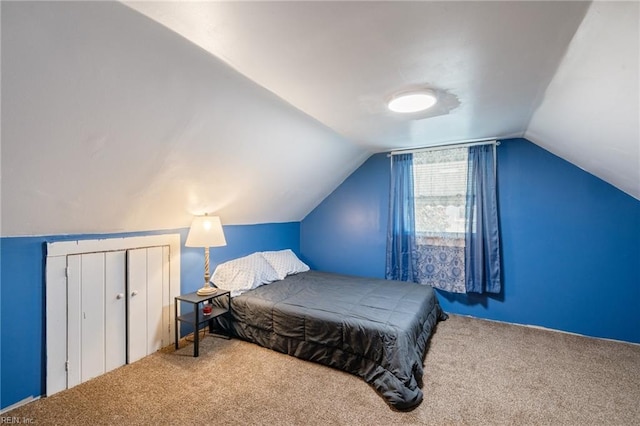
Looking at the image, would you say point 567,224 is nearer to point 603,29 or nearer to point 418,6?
point 603,29

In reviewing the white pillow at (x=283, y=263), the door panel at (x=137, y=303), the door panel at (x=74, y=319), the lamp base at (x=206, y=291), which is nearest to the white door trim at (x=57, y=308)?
the door panel at (x=74, y=319)

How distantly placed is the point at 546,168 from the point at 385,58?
256 cm

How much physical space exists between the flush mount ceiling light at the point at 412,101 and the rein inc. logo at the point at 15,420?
122 inches

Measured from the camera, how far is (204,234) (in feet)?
8.77

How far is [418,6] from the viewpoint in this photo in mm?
1146

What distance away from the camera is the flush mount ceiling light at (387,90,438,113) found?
1.94 m

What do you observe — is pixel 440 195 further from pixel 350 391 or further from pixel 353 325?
pixel 350 391

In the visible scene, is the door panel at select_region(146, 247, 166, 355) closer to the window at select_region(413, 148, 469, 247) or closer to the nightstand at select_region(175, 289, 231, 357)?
the nightstand at select_region(175, 289, 231, 357)

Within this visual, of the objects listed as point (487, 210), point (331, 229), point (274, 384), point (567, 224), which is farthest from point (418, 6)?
point (331, 229)

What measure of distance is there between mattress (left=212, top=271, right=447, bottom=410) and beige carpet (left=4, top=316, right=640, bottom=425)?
10 centimetres

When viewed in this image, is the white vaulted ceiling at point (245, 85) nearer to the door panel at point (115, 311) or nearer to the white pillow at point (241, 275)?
the door panel at point (115, 311)

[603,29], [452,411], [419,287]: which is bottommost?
[452,411]

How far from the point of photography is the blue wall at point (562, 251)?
269cm

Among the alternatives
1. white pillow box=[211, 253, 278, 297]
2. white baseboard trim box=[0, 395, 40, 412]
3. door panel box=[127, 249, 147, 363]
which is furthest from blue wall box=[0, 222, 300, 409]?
white pillow box=[211, 253, 278, 297]
